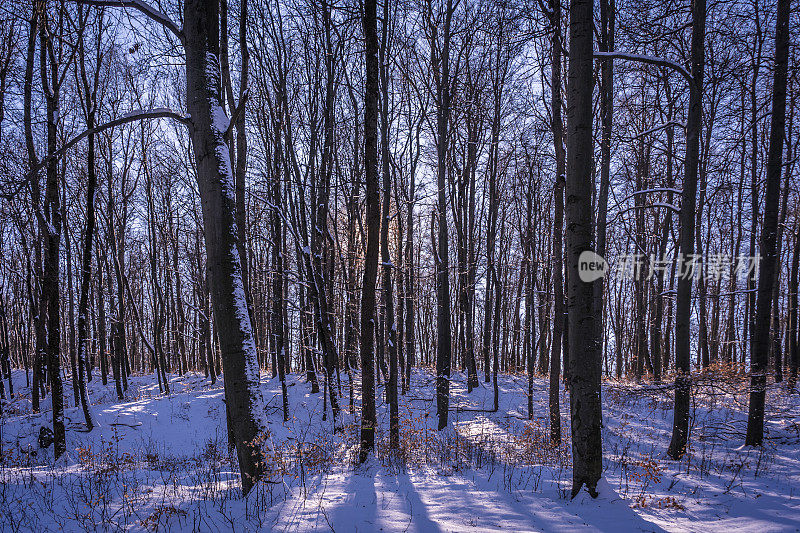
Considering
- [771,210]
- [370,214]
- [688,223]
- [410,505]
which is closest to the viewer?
[410,505]

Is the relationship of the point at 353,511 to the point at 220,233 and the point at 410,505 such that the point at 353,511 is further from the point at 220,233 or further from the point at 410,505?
the point at 220,233

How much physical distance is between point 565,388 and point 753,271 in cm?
969

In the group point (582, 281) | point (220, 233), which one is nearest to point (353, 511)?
point (220, 233)

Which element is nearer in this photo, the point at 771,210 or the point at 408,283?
the point at 771,210

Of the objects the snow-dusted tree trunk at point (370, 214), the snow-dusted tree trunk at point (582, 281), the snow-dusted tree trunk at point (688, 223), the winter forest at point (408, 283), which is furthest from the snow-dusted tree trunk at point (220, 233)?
the snow-dusted tree trunk at point (688, 223)

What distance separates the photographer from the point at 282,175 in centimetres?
1380

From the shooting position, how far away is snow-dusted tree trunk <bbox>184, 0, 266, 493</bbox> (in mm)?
4301

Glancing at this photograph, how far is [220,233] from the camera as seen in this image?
429cm

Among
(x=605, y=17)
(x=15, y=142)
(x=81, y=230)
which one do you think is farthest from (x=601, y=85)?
(x=81, y=230)

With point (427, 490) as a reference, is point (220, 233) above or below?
above

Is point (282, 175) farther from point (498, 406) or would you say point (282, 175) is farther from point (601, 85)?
point (498, 406)

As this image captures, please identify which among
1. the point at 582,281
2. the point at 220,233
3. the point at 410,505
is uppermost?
the point at 220,233

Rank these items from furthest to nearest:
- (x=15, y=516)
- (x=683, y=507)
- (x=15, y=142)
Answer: (x=15, y=142) < (x=683, y=507) < (x=15, y=516)

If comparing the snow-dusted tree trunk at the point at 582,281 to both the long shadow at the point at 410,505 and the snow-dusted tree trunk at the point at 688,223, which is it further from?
the snow-dusted tree trunk at the point at 688,223
